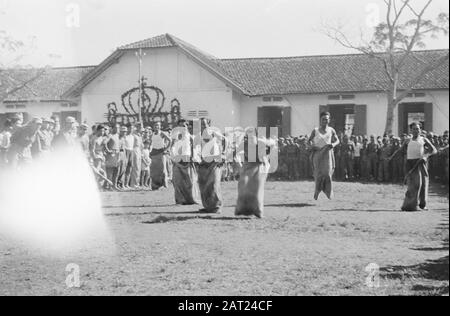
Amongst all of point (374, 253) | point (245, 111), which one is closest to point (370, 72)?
point (245, 111)

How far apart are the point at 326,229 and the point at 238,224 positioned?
4.38 feet

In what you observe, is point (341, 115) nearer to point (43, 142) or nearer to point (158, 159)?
point (158, 159)

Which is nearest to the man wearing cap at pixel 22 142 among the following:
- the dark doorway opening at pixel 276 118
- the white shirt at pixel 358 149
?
the white shirt at pixel 358 149

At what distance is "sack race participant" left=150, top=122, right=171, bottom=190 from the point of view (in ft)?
49.4

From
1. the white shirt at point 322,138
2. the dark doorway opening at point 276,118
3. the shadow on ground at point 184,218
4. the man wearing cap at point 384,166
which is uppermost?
the dark doorway opening at point 276,118

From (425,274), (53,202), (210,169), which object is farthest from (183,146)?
(425,274)

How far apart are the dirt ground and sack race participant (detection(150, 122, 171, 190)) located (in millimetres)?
4283

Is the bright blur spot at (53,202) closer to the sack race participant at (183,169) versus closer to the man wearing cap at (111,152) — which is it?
the sack race participant at (183,169)

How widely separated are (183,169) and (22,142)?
3335mm

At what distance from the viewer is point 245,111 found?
960 inches

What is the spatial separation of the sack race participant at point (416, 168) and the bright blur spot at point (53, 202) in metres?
5.43

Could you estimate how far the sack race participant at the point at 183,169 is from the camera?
36.9ft

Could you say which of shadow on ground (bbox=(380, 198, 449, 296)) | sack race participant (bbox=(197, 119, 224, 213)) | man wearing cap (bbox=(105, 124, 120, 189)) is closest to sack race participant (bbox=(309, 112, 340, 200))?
sack race participant (bbox=(197, 119, 224, 213))

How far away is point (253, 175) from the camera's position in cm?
943
